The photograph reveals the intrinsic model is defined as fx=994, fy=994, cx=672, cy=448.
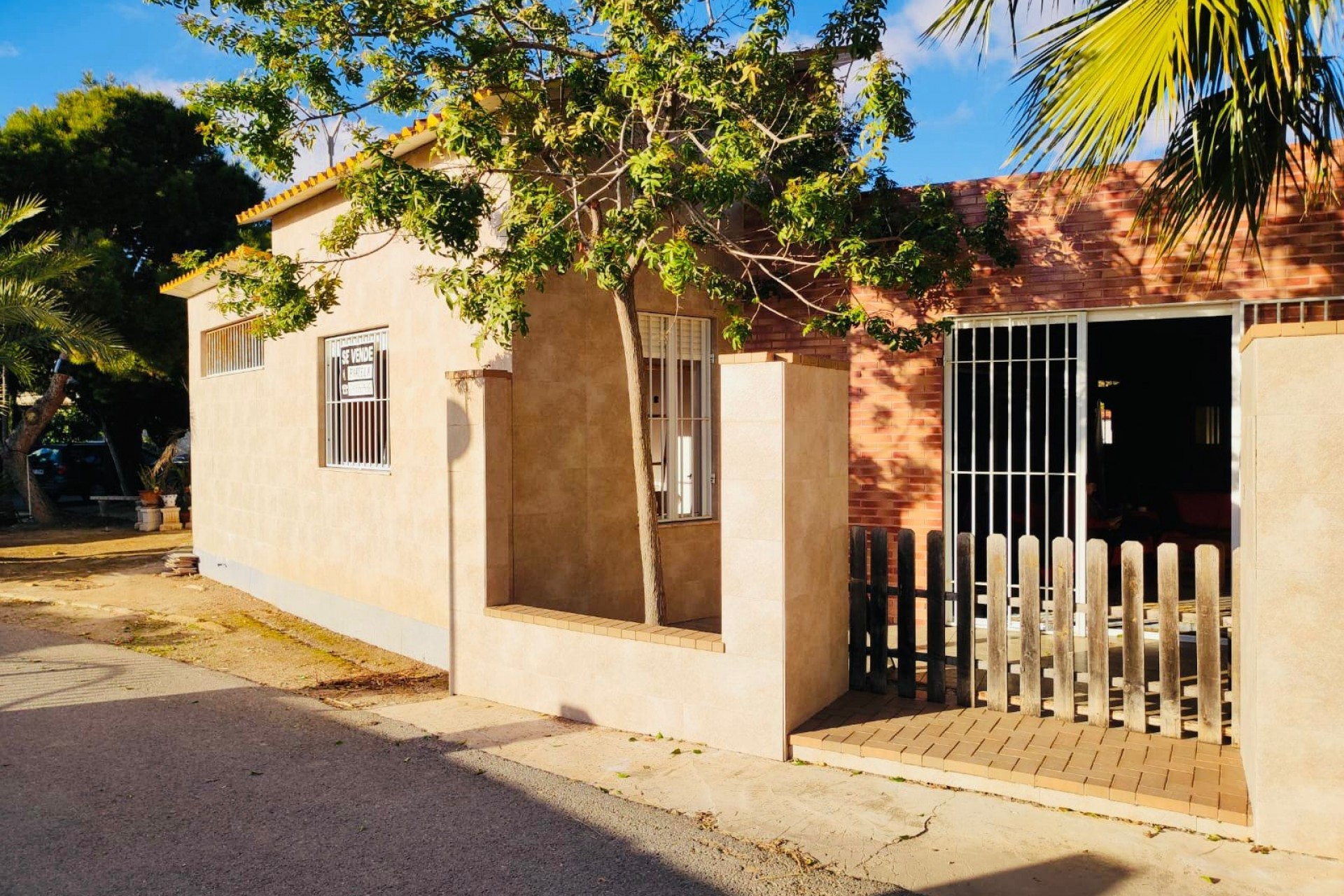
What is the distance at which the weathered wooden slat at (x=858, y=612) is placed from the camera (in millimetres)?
5934

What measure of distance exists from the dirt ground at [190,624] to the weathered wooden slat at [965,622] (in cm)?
356

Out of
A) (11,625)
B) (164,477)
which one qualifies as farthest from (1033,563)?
(164,477)

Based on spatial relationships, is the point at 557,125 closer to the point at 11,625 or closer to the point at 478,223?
the point at 478,223

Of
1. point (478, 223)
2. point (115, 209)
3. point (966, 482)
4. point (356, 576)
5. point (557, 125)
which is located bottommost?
point (356, 576)

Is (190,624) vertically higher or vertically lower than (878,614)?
lower

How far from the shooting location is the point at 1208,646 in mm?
4824

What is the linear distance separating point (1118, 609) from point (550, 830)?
19.4 feet

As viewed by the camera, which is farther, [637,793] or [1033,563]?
[1033,563]

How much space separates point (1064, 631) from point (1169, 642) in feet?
1.67

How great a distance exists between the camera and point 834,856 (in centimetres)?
407

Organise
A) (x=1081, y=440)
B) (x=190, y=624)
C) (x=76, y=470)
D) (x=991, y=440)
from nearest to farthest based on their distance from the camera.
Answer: (x=1081, y=440), (x=991, y=440), (x=190, y=624), (x=76, y=470)

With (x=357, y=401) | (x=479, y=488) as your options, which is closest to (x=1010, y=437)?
(x=479, y=488)

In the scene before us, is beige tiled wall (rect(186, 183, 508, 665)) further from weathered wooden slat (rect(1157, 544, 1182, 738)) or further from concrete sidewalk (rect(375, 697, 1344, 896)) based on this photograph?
weathered wooden slat (rect(1157, 544, 1182, 738))

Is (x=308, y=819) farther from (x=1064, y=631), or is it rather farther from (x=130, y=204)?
(x=130, y=204)
